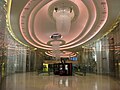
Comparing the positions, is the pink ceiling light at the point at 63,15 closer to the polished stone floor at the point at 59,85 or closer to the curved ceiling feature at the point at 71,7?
the curved ceiling feature at the point at 71,7

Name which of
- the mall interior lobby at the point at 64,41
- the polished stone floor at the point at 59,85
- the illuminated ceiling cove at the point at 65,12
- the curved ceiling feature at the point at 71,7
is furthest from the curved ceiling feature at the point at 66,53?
the polished stone floor at the point at 59,85

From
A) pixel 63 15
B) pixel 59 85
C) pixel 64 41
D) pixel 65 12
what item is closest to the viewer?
pixel 59 85

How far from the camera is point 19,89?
7277mm

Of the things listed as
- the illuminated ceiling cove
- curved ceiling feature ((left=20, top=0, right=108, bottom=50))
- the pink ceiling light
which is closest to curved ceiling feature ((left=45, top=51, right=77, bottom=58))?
curved ceiling feature ((left=20, top=0, right=108, bottom=50))

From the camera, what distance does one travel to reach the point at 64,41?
91.1 ft

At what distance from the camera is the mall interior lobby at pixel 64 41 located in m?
9.16

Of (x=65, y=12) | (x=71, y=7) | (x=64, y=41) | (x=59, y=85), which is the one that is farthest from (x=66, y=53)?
(x=59, y=85)

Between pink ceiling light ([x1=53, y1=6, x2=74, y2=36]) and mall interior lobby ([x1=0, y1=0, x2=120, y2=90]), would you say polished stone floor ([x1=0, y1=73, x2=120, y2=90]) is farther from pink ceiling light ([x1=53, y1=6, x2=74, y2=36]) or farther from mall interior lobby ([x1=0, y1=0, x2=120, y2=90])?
pink ceiling light ([x1=53, y1=6, x2=74, y2=36])

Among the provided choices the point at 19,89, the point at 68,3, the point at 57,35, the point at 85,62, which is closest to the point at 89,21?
the point at 68,3

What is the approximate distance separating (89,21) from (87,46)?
36.6 feet

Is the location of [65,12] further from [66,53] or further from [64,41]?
[66,53]

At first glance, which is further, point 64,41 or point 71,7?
point 64,41

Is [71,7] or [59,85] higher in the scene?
[71,7]

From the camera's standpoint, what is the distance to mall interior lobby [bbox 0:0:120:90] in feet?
30.1
